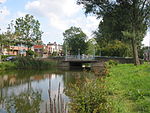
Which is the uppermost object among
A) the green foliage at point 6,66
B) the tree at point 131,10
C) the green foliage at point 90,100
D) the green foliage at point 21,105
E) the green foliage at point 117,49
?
the tree at point 131,10

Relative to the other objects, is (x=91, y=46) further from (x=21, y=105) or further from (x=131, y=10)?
(x=21, y=105)

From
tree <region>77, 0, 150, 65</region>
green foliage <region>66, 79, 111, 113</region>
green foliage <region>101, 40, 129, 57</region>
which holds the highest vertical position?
tree <region>77, 0, 150, 65</region>

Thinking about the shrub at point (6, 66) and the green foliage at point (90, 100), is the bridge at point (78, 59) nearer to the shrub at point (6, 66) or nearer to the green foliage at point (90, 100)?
the shrub at point (6, 66)

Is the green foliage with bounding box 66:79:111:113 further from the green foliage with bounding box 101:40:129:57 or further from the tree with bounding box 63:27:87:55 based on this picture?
the tree with bounding box 63:27:87:55

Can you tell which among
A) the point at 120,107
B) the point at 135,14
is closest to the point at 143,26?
the point at 135,14

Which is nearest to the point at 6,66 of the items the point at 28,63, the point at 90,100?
the point at 28,63

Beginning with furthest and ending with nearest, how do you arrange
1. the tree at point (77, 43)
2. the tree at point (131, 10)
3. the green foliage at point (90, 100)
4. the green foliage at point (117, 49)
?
the tree at point (77, 43) < the green foliage at point (117, 49) < the tree at point (131, 10) < the green foliage at point (90, 100)

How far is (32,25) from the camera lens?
50.5 meters

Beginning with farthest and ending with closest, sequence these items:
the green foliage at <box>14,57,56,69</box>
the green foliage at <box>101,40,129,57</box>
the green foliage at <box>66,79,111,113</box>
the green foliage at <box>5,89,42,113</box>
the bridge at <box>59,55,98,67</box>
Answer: the green foliage at <box>101,40,129,57</box>, the bridge at <box>59,55,98,67</box>, the green foliage at <box>14,57,56,69</box>, the green foliage at <box>5,89,42,113</box>, the green foliage at <box>66,79,111,113</box>

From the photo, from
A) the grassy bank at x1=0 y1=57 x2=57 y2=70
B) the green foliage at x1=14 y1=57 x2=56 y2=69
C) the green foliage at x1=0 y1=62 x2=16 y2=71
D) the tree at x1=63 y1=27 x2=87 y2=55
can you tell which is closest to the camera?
the green foliage at x1=0 y1=62 x2=16 y2=71

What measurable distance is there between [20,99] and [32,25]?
132 feet

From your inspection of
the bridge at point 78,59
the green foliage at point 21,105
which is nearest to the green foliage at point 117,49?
the bridge at point 78,59

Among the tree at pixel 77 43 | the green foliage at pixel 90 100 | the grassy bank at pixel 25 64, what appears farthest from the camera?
the tree at pixel 77 43

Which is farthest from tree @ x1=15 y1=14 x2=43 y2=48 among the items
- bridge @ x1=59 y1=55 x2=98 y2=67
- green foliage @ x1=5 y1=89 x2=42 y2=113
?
green foliage @ x1=5 y1=89 x2=42 y2=113
